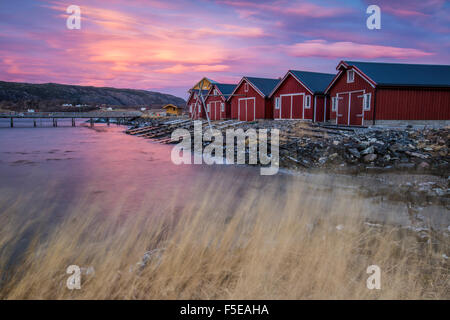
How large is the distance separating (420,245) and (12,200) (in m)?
11.2

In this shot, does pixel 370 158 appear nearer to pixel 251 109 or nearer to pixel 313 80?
pixel 313 80

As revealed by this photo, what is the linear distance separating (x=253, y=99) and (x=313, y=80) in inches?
294

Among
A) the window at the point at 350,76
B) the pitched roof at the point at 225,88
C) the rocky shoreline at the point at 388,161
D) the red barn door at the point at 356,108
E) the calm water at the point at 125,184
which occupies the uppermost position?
the pitched roof at the point at 225,88

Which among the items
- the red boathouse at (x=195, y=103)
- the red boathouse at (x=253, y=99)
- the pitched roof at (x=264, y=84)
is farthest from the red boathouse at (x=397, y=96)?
the red boathouse at (x=195, y=103)

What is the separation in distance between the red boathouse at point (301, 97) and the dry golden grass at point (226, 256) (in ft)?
72.6

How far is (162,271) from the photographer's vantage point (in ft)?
16.2

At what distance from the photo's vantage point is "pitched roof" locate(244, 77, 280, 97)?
35.8 m

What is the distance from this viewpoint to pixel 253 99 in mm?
36719

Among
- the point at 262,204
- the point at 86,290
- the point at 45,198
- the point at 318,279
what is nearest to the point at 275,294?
the point at 318,279

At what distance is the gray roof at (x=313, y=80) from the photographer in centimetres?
2997

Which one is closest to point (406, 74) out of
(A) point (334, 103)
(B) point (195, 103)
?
(A) point (334, 103)

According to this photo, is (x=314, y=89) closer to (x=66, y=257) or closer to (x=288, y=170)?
(x=288, y=170)

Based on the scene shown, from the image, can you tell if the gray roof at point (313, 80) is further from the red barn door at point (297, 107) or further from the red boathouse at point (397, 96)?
the red boathouse at point (397, 96)

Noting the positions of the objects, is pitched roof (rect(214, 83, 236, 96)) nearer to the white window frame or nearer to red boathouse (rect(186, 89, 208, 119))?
red boathouse (rect(186, 89, 208, 119))
